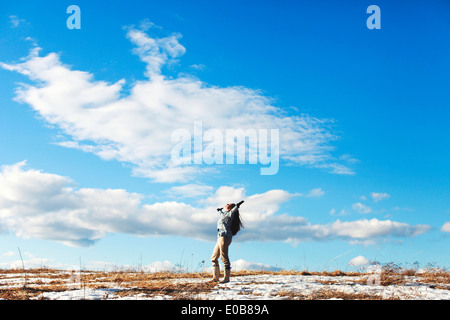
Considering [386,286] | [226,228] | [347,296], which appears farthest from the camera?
[226,228]

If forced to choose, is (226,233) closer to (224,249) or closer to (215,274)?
(224,249)

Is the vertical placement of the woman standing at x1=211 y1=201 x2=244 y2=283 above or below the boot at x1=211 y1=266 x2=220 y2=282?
above

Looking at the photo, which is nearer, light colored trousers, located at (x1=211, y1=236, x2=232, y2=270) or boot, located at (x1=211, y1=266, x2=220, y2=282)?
light colored trousers, located at (x1=211, y1=236, x2=232, y2=270)

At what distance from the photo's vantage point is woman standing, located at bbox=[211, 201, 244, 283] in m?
14.9

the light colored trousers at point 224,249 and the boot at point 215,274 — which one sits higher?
the light colored trousers at point 224,249

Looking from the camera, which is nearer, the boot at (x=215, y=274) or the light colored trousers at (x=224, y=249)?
the light colored trousers at (x=224, y=249)

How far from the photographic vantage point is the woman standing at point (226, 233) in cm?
1495

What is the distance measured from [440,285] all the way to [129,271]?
16.1m

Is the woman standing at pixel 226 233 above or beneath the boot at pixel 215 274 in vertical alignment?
above
